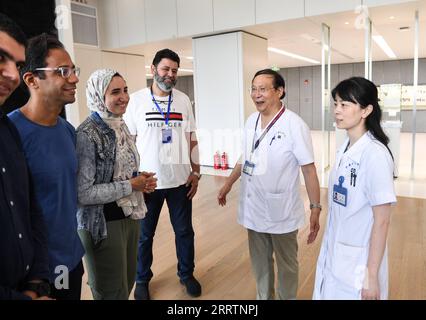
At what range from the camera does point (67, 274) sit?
144 cm

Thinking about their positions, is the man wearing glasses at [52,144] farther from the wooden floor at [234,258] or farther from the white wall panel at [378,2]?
the white wall panel at [378,2]

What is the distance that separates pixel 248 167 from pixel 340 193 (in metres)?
0.70

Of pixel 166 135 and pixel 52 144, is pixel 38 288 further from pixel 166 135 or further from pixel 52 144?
pixel 166 135

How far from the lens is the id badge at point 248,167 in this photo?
7.07 ft

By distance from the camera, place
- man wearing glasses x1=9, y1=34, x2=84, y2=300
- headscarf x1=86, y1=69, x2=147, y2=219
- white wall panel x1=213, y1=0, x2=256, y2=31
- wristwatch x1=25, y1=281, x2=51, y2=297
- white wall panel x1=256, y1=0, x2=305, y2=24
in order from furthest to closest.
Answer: white wall panel x1=213, y1=0, x2=256, y2=31
white wall panel x1=256, y1=0, x2=305, y2=24
headscarf x1=86, y1=69, x2=147, y2=219
man wearing glasses x1=9, y1=34, x2=84, y2=300
wristwatch x1=25, y1=281, x2=51, y2=297

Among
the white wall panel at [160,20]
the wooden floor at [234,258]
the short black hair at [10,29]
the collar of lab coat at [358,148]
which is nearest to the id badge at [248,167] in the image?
the collar of lab coat at [358,148]

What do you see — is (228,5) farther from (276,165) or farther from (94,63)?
(276,165)

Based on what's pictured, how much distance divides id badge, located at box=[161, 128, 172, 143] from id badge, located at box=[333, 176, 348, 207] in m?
1.29

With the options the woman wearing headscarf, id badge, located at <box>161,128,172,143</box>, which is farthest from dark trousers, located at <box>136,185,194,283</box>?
the woman wearing headscarf

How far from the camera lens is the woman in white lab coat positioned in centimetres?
145

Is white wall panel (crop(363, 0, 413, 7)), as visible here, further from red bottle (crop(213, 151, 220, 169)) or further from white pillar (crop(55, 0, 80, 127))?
white pillar (crop(55, 0, 80, 127))

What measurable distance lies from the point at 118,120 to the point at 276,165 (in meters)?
0.94

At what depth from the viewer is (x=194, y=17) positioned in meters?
6.95
